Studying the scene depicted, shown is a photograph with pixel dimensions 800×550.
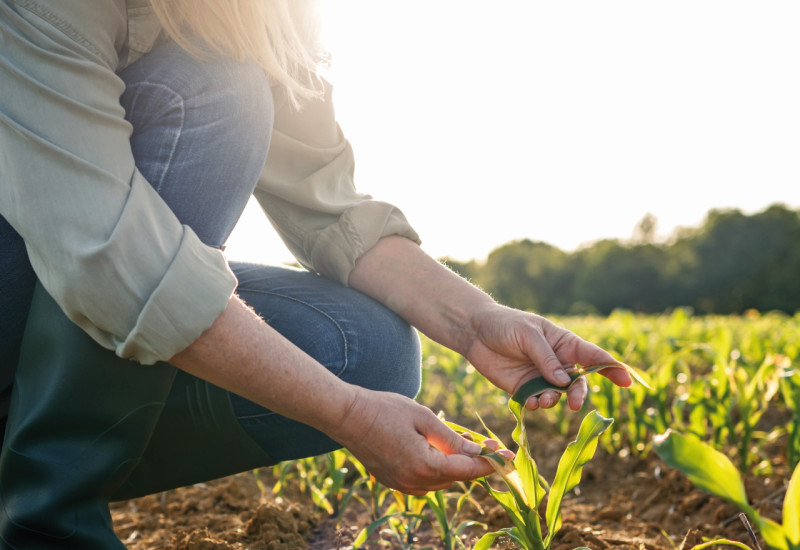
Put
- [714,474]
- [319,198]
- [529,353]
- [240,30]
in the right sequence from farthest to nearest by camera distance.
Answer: [319,198] → [529,353] → [240,30] → [714,474]

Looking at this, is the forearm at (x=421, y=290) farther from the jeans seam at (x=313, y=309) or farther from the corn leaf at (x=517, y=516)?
the corn leaf at (x=517, y=516)

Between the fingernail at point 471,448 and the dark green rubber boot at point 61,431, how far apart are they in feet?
1.67

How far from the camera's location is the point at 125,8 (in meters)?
1.08

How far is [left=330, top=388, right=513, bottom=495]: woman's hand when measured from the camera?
0.96 m

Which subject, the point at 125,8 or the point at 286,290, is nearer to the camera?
the point at 125,8

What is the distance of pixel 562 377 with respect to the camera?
1.15 meters

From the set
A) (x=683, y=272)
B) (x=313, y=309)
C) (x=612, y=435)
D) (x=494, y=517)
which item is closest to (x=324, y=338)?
(x=313, y=309)

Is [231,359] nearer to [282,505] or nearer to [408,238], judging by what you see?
[408,238]

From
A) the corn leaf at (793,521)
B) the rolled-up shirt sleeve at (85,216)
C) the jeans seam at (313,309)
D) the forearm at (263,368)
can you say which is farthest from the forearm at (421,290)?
the corn leaf at (793,521)

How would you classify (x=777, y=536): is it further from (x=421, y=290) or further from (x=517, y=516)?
(x=421, y=290)

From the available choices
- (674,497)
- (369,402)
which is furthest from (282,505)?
(674,497)

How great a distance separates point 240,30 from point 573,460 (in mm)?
891

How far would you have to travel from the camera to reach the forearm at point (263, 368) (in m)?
0.92

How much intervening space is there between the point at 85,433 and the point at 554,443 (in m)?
1.96
